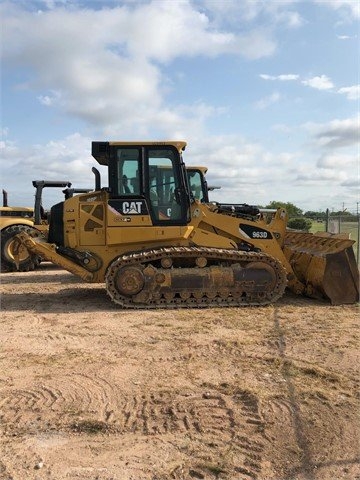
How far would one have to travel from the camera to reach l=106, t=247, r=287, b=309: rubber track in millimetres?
8203

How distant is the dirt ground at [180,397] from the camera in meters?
3.27

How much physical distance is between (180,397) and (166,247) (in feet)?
14.8

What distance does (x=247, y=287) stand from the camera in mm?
8414

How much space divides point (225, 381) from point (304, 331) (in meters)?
2.32

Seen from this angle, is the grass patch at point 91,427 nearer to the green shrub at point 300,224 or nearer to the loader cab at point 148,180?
the loader cab at point 148,180

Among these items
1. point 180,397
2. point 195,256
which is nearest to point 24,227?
point 195,256

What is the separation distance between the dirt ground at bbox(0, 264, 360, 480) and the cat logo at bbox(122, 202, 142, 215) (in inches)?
80.0

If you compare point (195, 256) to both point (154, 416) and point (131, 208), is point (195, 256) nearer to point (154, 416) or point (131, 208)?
point (131, 208)

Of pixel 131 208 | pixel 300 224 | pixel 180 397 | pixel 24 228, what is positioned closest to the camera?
pixel 180 397

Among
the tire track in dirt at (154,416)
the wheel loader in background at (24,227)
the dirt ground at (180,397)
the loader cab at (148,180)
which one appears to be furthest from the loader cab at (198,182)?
→ the tire track in dirt at (154,416)

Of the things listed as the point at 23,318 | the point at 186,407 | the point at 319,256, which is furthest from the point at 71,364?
the point at 319,256

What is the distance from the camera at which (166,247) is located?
28.3 ft

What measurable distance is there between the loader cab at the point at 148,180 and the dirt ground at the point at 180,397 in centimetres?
210

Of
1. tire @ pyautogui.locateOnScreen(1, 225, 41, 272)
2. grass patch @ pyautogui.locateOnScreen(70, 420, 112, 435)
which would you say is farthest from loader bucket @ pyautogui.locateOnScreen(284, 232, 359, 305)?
tire @ pyautogui.locateOnScreen(1, 225, 41, 272)
